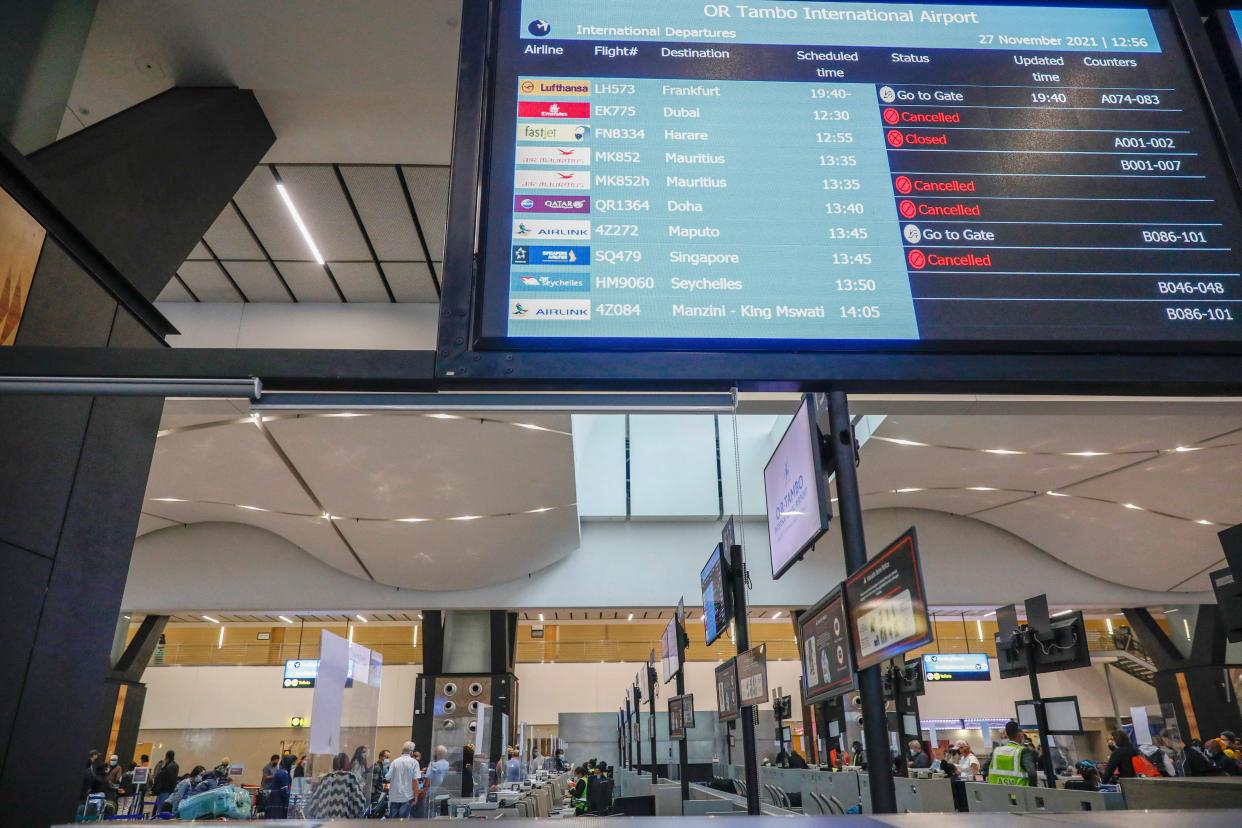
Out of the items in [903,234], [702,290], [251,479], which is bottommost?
[702,290]

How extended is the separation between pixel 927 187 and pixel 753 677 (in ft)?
13.5

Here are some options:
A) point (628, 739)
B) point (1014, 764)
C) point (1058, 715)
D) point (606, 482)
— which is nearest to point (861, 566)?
point (1058, 715)

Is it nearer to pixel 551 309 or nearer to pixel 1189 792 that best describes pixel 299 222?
pixel 551 309

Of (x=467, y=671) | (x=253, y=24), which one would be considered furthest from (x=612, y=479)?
(x=253, y=24)

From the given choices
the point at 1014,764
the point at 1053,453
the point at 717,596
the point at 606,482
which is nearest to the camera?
the point at 717,596

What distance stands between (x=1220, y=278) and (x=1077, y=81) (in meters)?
0.64

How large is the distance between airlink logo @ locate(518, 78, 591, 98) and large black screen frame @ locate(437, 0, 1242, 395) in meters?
0.42

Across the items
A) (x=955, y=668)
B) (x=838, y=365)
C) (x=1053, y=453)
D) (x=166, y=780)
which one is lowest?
(x=166, y=780)

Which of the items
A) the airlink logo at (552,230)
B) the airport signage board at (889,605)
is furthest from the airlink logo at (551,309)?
the airport signage board at (889,605)

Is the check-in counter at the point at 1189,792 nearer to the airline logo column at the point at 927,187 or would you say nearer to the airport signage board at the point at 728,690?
the airline logo column at the point at 927,187

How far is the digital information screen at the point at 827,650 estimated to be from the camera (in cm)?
305

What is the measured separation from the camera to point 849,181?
1879 mm

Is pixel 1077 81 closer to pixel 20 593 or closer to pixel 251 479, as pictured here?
pixel 20 593

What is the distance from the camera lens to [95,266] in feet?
9.71
